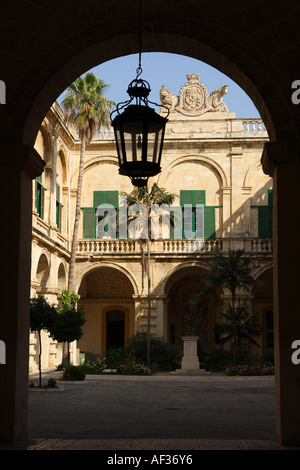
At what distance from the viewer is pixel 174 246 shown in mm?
31016

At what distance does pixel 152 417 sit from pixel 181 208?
21.8 m

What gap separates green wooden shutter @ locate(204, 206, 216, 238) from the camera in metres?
32.3

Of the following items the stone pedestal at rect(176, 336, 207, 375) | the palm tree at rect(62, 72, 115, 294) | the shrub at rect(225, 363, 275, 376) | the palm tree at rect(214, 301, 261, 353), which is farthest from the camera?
the palm tree at rect(62, 72, 115, 294)

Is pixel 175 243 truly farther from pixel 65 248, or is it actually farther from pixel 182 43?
pixel 182 43

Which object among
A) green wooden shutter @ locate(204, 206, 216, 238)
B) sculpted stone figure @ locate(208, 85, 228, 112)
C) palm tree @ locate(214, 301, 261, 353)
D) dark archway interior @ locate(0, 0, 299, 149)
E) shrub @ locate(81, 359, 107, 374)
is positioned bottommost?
shrub @ locate(81, 359, 107, 374)

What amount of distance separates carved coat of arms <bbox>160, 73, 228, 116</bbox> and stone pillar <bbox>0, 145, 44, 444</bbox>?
26922 mm

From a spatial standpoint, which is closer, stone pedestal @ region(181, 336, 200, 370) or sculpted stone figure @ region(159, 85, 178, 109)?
stone pedestal @ region(181, 336, 200, 370)

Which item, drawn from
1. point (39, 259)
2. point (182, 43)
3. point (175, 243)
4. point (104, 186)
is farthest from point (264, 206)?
point (182, 43)

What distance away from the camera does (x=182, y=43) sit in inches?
284

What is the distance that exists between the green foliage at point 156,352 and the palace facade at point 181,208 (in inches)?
72.8

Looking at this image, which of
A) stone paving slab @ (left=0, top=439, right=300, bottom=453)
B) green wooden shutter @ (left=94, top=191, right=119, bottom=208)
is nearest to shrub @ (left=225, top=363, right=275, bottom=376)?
green wooden shutter @ (left=94, top=191, right=119, bottom=208)

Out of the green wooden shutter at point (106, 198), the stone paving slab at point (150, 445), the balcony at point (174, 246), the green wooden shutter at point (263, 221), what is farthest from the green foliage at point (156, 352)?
the stone paving slab at point (150, 445)

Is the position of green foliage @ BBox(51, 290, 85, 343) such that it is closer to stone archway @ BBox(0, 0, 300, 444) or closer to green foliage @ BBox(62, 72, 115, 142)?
green foliage @ BBox(62, 72, 115, 142)
